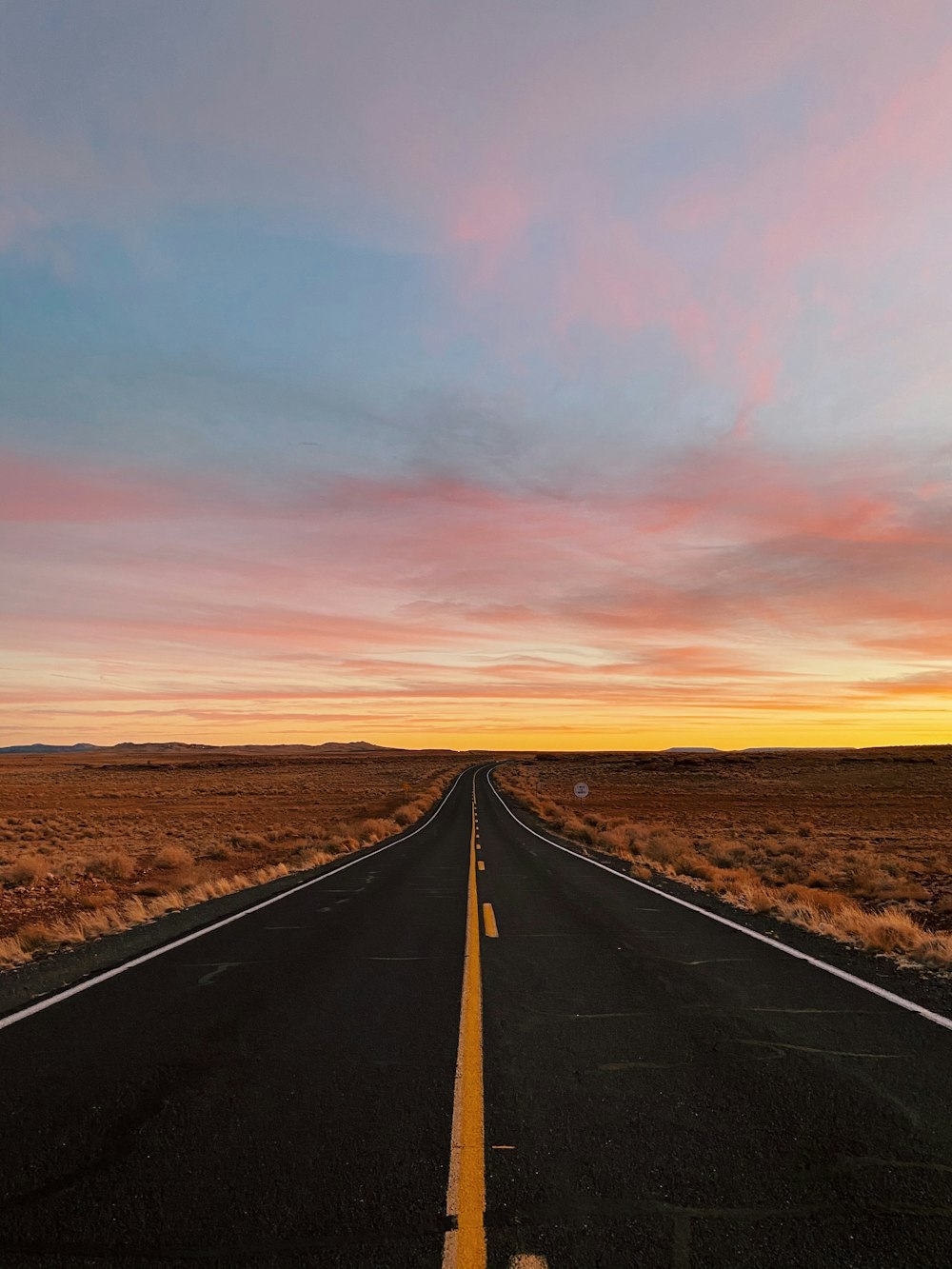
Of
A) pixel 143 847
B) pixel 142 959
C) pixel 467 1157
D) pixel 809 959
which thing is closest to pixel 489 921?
pixel 809 959

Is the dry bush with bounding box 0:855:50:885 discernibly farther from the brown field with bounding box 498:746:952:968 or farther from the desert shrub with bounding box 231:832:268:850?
the brown field with bounding box 498:746:952:968

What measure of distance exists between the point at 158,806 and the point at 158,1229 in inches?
2152

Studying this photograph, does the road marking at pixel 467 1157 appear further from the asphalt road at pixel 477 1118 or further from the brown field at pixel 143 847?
the brown field at pixel 143 847

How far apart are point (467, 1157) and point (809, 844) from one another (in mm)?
27131

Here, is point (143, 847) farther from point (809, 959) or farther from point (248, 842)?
point (809, 959)

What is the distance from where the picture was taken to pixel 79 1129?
4426 mm

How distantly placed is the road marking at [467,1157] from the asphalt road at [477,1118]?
0.02 metres

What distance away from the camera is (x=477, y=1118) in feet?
15.0

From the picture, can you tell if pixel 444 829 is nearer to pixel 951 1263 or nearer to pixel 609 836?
pixel 609 836

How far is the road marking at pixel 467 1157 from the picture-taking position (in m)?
3.23

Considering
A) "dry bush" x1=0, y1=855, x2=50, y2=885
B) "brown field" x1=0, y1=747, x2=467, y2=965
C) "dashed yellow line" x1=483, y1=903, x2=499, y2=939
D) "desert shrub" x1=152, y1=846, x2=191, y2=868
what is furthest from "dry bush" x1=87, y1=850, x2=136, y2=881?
"dashed yellow line" x1=483, y1=903, x2=499, y2=939

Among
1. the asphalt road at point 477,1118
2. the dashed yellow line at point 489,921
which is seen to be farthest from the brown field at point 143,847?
the dashed yellow line at point 489,921

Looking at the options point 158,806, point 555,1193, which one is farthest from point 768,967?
A: point 158,806

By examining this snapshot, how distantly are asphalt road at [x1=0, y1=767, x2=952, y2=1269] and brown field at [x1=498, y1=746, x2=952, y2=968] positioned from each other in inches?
146
